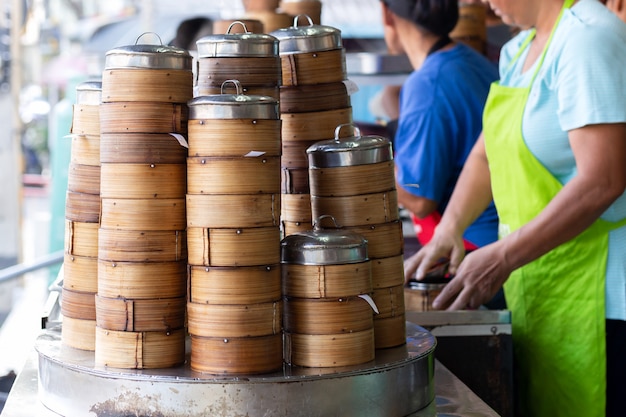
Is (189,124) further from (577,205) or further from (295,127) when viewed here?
(577,205)

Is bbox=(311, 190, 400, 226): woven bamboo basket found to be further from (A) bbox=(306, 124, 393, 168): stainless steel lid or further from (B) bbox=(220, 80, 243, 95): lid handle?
(B) bbox=(220, 80, 243, 95): lid handle

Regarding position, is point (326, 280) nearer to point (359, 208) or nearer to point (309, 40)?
point (359, 208)

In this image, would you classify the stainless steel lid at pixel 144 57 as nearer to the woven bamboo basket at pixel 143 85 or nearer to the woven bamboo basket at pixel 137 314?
the woven bamboo basket at pixel 143 85

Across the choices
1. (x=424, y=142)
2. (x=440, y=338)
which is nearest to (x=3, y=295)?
(x=424, y=142)

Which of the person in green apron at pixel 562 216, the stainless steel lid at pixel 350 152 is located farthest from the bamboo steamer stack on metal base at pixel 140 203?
the person in green apron at pixel 562 216

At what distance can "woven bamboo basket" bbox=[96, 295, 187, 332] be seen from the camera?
1281 mm

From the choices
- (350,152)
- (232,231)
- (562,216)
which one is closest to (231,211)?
(232,231)

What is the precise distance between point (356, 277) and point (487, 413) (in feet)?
1.10

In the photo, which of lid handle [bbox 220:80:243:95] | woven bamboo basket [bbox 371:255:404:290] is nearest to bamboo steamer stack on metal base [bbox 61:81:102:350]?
lid handle [bbox 220:80:243:95]

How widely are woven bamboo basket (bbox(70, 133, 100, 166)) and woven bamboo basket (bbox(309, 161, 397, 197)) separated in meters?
0.34

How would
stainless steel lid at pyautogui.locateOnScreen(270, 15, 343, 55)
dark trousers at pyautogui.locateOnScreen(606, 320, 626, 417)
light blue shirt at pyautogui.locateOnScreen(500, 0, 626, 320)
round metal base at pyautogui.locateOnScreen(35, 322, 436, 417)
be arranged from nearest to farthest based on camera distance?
round metal base at pyautogui.locateOnScreen(35, 322, 436, 417)
stainless steel lid at pyautogui.locateOnScreen(270, 15, 343, 55)
light blue shirt at pyautogui.locateOnScreen(500, 0, 626, 320)
dark trousers at pyautogui.locateOnScreen(606, 320, 626, 417)

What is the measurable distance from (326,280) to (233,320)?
0.46 feet

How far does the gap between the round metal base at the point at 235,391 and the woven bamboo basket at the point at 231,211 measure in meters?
0.21

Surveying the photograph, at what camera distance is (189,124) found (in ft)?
4.17
